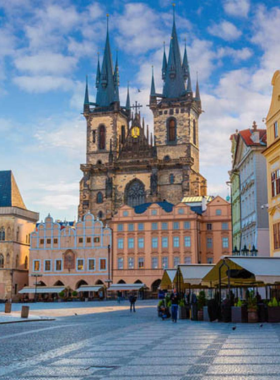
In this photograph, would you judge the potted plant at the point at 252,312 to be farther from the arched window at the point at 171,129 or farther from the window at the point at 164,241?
the arched window at the point at 171,129

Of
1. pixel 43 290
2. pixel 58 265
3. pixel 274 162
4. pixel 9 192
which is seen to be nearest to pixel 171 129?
pixel 9 192

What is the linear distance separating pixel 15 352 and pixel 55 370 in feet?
12.2

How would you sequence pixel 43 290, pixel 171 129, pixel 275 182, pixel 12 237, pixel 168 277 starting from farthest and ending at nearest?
pixel 171 129 → pixel 12 237 → pixel 43 290 → pixel 275 182 → pixel 168 277

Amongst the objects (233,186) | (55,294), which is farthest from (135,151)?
(233,186)

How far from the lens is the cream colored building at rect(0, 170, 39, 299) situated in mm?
86125

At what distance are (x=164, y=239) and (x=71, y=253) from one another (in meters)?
13.0

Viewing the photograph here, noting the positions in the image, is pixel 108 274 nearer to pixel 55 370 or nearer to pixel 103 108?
pixel 103 108

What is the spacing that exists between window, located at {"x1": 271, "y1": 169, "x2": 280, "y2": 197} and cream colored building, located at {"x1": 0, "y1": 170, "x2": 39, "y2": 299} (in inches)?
2252

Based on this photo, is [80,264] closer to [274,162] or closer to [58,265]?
[58,265]

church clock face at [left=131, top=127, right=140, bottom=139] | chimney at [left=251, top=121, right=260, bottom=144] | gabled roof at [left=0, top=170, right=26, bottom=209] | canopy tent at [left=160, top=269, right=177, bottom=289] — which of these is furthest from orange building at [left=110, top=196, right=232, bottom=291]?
canopy tent at [left=160, top=269, right=177, bottom=289]

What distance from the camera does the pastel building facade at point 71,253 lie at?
8331cm

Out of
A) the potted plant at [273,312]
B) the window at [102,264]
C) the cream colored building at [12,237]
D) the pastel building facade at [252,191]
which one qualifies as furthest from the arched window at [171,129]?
the potted plant at [273,312]

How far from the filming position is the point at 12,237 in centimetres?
8781

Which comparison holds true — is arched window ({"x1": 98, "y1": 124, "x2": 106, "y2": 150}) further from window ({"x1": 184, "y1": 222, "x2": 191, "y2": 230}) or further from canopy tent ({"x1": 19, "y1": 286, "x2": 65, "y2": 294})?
canopy tent ({"x1": 19, "y1": 286, "x2": 65, "y2": 294})
